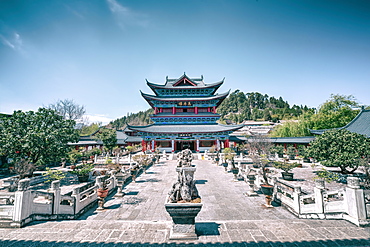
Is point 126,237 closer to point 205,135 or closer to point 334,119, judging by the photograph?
point 205,135

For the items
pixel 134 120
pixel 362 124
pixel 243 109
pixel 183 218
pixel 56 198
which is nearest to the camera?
pixel 183 218

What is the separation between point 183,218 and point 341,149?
12.6m

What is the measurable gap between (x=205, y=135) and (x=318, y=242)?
25.8 m

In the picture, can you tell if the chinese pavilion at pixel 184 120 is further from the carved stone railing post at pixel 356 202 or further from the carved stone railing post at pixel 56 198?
the carved stone railing post at pixel 356 202

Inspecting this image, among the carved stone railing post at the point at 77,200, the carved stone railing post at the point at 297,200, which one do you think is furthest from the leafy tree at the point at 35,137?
the carved stone railing post at the point at 297,200

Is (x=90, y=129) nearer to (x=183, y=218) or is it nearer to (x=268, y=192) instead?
(x=268, y=192)

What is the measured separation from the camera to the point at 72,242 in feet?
13.9

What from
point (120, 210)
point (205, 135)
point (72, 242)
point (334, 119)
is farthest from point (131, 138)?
point (334, 119)

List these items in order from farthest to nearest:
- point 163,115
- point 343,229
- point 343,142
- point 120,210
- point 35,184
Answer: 1. point 163,115
2. point 35,184
3. point 343,142
4. point 120,210
5. point 343,229

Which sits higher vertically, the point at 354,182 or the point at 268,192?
the point at 354,182

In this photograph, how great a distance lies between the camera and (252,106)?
384ft

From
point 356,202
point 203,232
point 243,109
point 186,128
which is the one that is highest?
point 243,109

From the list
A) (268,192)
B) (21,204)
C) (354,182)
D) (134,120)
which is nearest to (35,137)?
(21,204)

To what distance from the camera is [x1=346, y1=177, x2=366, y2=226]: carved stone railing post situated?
16.9ft
